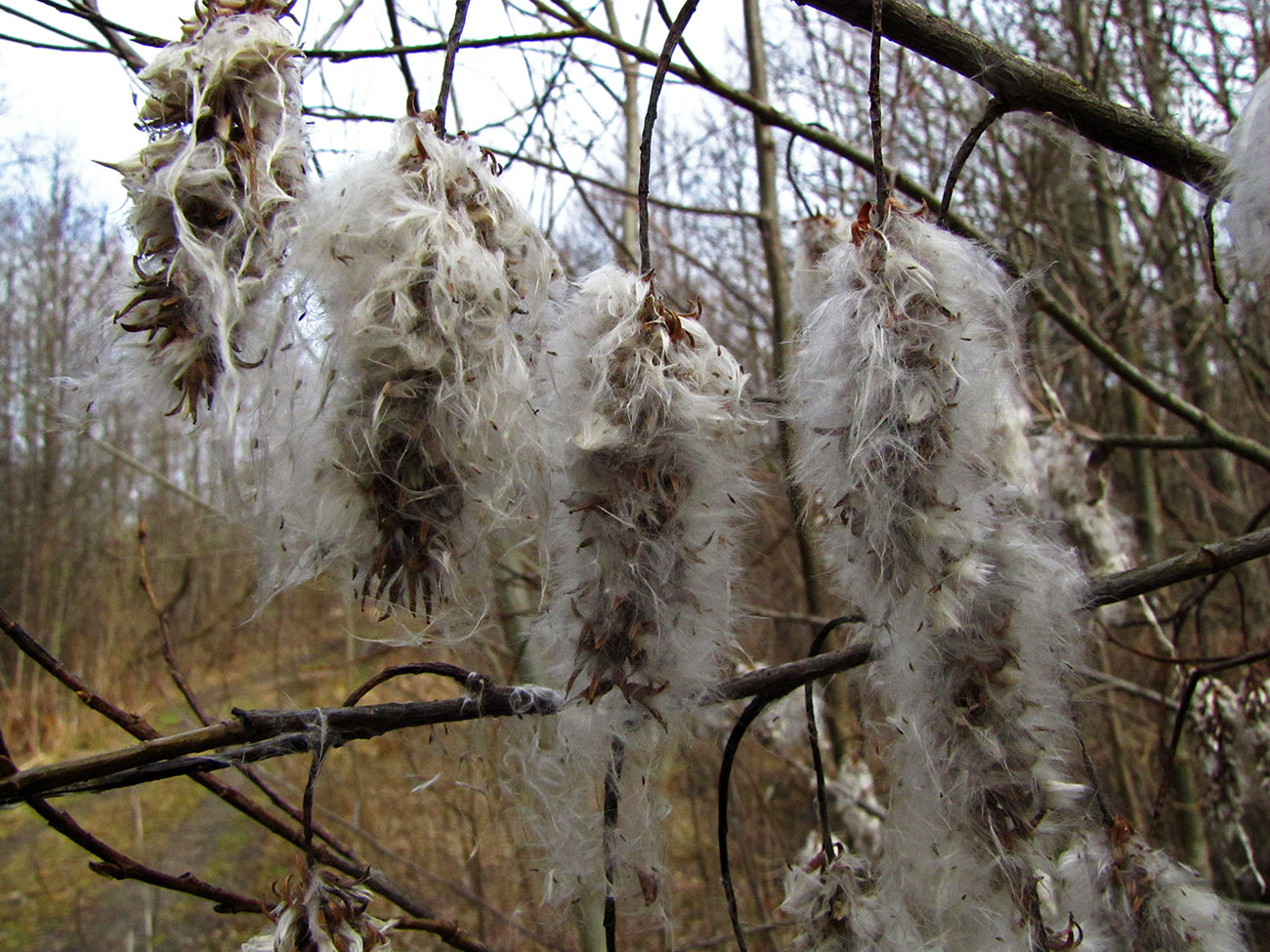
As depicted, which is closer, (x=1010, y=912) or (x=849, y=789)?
(x=1010, y=912)

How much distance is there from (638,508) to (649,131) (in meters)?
0.41

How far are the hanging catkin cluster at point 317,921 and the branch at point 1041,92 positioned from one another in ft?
3.74

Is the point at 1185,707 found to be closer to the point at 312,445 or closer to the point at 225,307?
the point at 312,445

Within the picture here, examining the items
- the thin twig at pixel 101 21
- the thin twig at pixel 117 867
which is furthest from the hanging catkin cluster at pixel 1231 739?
the thin twig at pixel 101 21

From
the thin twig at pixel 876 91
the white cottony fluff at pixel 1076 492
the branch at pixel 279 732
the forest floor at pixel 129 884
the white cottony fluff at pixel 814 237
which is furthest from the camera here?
the forest floor at pixel 129 884

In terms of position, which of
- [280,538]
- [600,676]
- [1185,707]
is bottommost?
[1185,707]

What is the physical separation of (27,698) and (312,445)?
11142mm

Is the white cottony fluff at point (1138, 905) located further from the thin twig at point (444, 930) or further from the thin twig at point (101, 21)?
the thin twig at point (101, 21)

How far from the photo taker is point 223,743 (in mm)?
803

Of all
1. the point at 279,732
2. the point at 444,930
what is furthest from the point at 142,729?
the point at 444,930

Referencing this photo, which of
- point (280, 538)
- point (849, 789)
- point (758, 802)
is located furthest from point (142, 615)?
point (280, 538)

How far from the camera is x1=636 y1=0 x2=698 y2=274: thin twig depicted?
0.84 m

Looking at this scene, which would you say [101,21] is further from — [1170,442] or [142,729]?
[1170,442]

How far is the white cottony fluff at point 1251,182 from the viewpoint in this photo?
0.85 m
